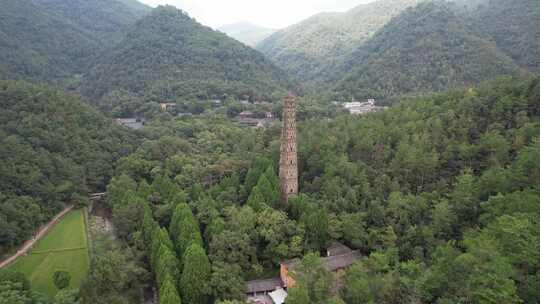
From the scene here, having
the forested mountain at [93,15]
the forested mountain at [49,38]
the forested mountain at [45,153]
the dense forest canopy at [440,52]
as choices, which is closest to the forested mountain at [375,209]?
the forested mountain at [45,153]

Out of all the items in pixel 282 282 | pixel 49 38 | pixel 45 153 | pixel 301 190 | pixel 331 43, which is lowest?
pixel 282 282

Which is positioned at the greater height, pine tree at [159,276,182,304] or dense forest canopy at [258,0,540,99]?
dense forest canopy at [258,0,540,99]

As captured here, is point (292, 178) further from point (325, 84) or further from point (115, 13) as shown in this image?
point (115, 13)

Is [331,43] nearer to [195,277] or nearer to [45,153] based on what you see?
[45,153]

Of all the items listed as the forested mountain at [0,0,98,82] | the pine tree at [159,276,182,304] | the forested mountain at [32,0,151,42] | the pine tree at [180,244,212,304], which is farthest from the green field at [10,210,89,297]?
the forested mountain at [32,0,151,42]

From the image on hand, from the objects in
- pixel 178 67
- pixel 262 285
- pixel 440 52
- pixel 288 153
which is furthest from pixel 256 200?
pixel 440 52

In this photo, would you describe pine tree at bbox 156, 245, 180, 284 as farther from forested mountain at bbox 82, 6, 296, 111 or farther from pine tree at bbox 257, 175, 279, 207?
forested mountain at bbox 82, 6, 296, 111
